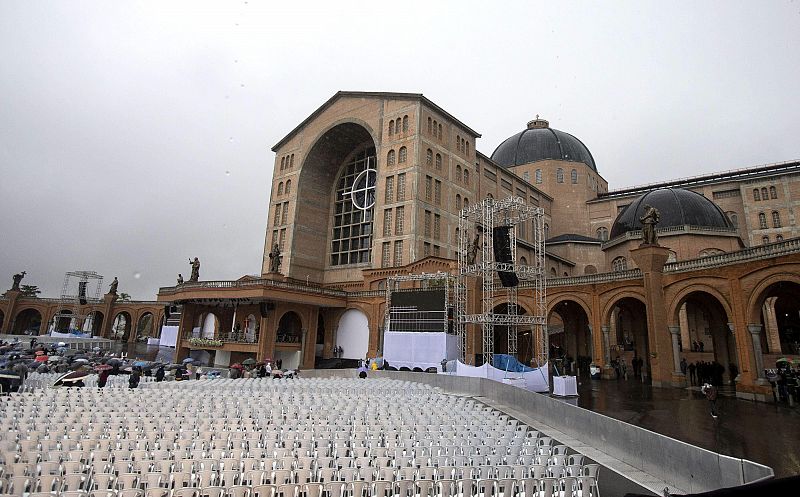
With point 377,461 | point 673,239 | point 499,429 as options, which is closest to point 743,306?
point 673,239

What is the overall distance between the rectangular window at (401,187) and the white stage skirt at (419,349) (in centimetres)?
1354

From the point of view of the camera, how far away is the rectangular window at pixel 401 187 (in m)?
41.9

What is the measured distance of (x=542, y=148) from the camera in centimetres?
6512

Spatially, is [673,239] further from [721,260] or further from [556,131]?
[556,131]

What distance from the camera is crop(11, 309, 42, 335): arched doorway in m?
63.0

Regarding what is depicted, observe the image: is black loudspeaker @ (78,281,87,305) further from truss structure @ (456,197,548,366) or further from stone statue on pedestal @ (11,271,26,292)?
truss structure @ (456,197,548,366)

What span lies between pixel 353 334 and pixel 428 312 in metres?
10.2

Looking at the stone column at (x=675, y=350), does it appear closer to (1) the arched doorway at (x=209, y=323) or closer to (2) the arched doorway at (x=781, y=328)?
(2) the arched doorway at (x=781, y=328)

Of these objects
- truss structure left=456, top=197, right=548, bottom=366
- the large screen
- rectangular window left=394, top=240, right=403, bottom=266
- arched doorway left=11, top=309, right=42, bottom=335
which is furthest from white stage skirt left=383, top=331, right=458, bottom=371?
arched doorway left=11, top=309, right=42, bottom=335

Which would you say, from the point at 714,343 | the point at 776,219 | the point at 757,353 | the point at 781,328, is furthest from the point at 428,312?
the point at 776,219

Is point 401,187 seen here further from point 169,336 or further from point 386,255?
point 169,336

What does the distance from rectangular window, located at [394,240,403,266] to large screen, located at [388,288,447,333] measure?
19.3 ft

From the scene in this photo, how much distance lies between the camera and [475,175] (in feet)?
158

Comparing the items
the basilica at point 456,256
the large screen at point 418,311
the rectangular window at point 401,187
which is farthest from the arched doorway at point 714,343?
the rectangular window at point 401,187
